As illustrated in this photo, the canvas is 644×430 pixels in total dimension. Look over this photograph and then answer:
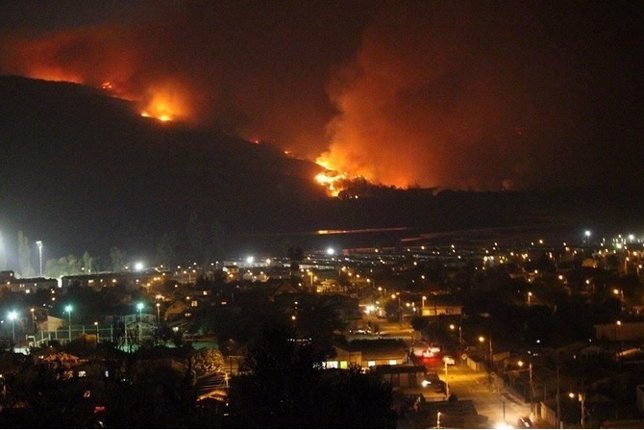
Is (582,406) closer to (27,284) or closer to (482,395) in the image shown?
(482,395)

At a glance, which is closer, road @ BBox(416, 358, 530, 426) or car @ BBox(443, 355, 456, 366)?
road @ BBox(416, 358, 530, 426)

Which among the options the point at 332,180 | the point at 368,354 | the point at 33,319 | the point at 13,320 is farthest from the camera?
the point at 332,180

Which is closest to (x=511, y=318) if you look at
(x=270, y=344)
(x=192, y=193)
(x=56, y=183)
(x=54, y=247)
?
(x=270, y=344)

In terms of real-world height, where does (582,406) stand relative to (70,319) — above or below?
below

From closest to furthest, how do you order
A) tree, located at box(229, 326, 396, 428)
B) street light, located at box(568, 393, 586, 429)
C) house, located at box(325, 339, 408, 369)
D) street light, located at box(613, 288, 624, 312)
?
tree, located at box(229, 326, 396, 428) < street light, located at box(568, 393, 586, 429) < house, located at box(325, 339, 408, 369) < street light, located at box(613, 288, 624, 312)

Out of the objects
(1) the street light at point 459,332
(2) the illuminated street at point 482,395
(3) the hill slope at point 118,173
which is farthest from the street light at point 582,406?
(3) the hill slope at point 118,173

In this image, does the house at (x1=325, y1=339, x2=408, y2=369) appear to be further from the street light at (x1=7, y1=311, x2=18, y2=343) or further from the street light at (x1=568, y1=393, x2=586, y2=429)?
the street light at (x1=7, y1=311, x2=18, y2=343)

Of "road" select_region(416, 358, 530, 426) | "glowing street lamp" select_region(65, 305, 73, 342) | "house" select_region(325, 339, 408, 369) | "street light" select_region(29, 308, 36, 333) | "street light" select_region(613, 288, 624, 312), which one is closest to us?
"road" select_region(416, 358, 530, 426)

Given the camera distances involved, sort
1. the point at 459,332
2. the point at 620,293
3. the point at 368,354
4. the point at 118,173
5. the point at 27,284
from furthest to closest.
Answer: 1. the point at 118,173
2. the point at 27,284
3. the point at 620,293
4. the point at 459,332
5. the point at 368,354

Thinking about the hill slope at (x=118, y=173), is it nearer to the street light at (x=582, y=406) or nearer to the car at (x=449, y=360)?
the car at (x=449, y=360)

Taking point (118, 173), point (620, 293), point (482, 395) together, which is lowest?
point (482, 395)

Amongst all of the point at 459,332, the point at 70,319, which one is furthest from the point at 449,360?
the point at 70,319

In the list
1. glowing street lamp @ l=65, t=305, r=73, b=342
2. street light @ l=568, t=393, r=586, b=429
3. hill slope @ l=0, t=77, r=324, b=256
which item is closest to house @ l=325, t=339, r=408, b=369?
street light @ l=568, t=393, r=586, b=429

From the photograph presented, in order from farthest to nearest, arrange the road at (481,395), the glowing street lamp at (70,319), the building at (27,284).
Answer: the building at (27,284) → the glowing street lamp at (70,319) → the road at (481,395)
